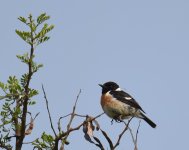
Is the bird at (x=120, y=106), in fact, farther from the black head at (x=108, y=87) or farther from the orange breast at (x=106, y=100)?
the black head at (x=108, y=87)

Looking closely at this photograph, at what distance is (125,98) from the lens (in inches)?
357

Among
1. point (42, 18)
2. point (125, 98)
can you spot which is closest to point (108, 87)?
point (125, 98)

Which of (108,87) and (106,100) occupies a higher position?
(108,87)

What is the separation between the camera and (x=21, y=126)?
1999mm

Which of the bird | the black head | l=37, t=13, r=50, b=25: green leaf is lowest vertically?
l=37, t=13, r=50, b=25: green leaf

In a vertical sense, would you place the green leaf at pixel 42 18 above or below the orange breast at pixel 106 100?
below

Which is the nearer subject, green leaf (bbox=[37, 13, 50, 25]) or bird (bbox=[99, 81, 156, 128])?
green leaf (bbox=[37, 13, 50, 25])

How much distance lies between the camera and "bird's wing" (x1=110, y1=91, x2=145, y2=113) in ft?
28.8

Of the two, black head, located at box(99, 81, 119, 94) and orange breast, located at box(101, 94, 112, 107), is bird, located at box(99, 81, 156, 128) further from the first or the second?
black head, located at box(99, 81, 119, 94)

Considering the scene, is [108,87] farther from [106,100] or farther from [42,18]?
[42,18]

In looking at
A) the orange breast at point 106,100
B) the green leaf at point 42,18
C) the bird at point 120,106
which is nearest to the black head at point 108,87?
the bird at point 120,106

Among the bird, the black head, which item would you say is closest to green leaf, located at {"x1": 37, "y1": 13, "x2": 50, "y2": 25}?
the bird

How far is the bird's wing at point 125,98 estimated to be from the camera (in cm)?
877

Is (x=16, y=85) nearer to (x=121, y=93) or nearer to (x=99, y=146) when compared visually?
(x=99, y=146)
